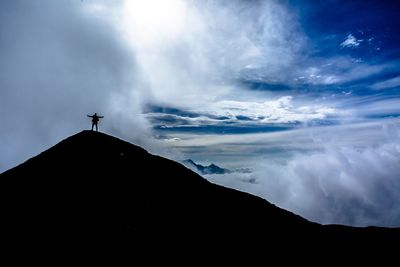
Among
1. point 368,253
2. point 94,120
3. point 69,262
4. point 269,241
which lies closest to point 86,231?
point 69,262

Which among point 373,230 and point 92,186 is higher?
point 92,186

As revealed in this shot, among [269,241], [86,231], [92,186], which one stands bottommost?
[269,241]

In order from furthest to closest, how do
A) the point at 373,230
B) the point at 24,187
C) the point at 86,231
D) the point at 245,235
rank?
the point at 373,230, the point at 245,235, the point at 24,187, the point at 86,231

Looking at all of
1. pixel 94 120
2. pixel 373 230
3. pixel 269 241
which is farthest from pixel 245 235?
pixel 373 230

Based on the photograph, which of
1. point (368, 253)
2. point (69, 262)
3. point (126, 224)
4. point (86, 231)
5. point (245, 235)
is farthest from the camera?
point (368, 253)

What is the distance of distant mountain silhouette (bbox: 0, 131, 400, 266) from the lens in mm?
31516

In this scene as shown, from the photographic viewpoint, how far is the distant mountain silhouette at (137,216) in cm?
3152

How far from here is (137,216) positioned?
37844 millimetres

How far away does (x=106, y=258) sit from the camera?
29.3m

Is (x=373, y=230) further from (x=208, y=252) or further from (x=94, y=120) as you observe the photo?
(x=94, y=120)

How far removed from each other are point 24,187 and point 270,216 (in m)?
46.9

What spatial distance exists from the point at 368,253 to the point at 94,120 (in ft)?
217

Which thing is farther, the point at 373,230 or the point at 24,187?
the point at 373,230

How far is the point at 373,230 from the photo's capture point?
82500mm
